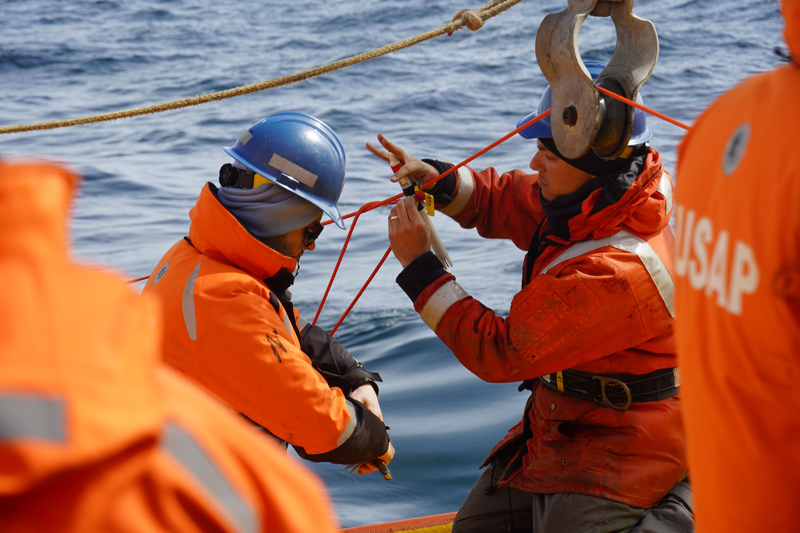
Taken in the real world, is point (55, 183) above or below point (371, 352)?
above

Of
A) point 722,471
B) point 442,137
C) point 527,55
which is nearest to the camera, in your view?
point 722,471

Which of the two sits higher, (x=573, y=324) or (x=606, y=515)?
(x=573, y=324)

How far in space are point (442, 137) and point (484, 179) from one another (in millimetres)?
8912

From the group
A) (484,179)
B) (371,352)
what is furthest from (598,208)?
(371,352)

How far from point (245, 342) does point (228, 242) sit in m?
A: 0.37

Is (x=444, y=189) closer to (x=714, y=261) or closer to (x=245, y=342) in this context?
(x=245, y=342)

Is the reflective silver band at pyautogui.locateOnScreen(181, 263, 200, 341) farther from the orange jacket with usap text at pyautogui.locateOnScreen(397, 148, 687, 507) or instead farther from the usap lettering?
the usap lettering

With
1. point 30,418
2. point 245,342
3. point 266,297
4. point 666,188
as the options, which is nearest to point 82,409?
point 30,418

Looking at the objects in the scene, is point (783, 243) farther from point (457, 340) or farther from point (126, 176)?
point (126, 176)

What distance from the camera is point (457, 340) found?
2.77 meters

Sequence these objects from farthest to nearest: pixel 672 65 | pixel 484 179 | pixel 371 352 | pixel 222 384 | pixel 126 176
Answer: pixel 672 65, pixel 126 176, pixel 371 352, pixel 484 179, pixel 222 384

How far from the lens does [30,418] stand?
30.9 inches

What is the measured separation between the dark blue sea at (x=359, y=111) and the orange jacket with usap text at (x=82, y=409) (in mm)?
2245

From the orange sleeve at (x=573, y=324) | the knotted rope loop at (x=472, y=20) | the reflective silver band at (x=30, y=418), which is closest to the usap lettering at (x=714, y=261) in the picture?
the reflective silver band at (x=30, y=418)
